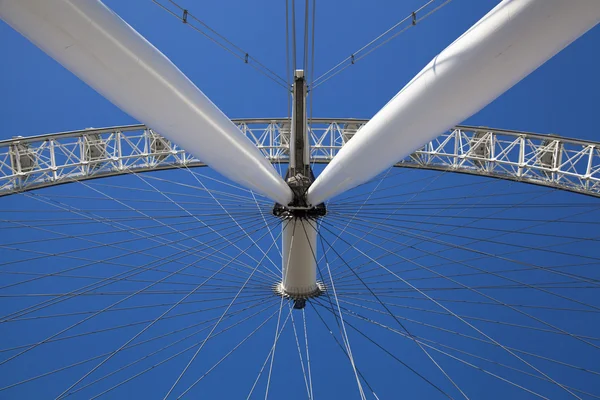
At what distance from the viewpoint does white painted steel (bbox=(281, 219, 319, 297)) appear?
15.1 meters

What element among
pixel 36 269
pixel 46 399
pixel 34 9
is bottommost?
pixel 46 399

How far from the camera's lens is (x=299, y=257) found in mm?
16109

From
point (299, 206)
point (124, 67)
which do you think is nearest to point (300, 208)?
point (299, 206)

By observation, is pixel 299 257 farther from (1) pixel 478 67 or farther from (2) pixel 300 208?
(1) pixel 478 67

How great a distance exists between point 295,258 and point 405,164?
30.5 feet

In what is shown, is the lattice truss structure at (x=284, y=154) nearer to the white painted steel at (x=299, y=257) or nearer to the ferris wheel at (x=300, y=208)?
the ferris wheel at (x=300, y=208)

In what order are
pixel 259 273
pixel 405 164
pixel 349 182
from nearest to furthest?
pixel 349 182 → pixel 259 273 → pixel 405 164

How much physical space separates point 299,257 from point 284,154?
8493 mm

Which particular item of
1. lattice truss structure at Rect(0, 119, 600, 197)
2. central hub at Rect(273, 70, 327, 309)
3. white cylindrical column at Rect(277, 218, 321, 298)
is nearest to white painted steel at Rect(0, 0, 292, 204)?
central hub at Rect(273, 70, 327, 309)

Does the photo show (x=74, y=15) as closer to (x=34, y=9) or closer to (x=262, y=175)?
(x=34, y=9)

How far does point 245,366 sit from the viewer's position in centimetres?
3997

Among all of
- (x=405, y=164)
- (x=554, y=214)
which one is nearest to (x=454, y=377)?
(x=554, y=214)

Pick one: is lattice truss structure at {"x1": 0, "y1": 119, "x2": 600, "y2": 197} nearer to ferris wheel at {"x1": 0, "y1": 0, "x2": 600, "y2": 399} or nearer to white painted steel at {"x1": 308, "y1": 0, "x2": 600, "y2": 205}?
ferris wheel at {"x1": 0, "y1": 0, "x2": 600, "y2": 399}

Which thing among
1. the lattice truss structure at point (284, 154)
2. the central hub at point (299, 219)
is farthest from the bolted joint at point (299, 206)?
the lattice truss structure at point (284, 154)
